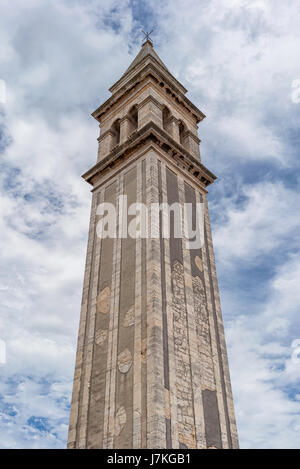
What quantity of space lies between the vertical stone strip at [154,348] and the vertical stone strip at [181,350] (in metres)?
0.82

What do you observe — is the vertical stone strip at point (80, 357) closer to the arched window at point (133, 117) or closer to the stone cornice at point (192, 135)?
the arched window at point (133, 117)

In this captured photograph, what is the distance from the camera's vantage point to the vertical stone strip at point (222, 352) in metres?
14.5

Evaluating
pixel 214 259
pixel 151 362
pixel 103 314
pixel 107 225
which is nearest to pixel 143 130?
pixel 107 225

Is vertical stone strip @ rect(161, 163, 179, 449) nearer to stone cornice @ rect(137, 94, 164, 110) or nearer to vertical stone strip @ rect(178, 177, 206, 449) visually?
vertical stone strip @ rect(178, 177, 206, 449)

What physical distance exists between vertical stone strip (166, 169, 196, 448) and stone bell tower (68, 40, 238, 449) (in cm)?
3

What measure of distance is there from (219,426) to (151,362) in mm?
3281

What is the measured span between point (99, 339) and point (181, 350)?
2.95m

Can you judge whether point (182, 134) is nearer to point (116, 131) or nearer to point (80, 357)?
point (116, 131)

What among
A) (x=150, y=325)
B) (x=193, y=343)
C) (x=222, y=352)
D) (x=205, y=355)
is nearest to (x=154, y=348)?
(x=150, y=325)

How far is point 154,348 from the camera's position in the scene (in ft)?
43.5

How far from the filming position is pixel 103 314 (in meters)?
16.0

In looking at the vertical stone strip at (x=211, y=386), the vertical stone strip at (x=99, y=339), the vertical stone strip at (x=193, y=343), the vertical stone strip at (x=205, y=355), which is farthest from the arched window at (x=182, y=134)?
the vertical stone strip at (x=211, y=386)

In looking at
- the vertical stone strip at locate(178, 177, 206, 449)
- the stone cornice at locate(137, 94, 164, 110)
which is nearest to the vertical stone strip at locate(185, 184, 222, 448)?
the vertical stone strip at locate(178, 177, 206, 449)
